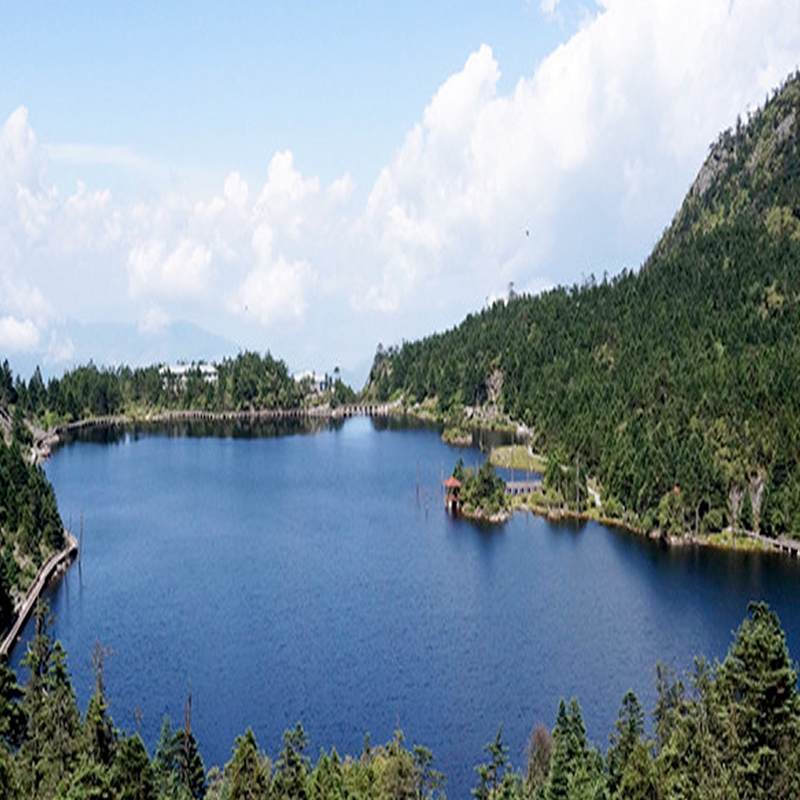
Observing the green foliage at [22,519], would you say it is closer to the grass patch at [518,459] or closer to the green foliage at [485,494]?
the green foliage at [485,494]

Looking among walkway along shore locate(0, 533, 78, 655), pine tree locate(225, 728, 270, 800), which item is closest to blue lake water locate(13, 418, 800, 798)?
walkway along shore locate(0, 533, 78, 655)

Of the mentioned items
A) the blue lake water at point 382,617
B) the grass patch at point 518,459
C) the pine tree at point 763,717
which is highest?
the grass patch at point 518,459

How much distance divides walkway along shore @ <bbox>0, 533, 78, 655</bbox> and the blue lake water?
1780 mm

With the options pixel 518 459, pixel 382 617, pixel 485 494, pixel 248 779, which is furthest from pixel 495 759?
pixel 518 459

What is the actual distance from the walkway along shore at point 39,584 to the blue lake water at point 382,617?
5.84 feet

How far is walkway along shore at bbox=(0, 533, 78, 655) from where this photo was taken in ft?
288

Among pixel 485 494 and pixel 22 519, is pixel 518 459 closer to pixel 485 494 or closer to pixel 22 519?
pixel 485 494

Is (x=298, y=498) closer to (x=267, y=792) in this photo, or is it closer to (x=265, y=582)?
(x=265, y=582)

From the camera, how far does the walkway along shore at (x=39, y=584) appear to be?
87.7 m

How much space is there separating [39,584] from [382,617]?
112ft

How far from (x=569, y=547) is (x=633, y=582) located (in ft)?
54.1

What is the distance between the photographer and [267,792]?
4906cm

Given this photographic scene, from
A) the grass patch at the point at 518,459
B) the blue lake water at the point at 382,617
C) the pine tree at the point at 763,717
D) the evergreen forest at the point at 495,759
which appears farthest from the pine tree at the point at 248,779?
the grass patch at the point at 518,459

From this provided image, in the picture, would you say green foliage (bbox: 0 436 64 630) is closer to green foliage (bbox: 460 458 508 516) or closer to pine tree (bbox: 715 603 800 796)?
green foliage (bbox: 460 458 508 516)
